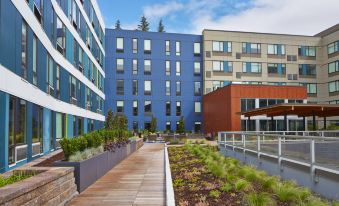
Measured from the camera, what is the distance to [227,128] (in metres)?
48.6

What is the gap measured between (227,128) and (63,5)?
95.8ft

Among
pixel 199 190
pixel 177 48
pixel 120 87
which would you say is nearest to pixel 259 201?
pixel 199 190

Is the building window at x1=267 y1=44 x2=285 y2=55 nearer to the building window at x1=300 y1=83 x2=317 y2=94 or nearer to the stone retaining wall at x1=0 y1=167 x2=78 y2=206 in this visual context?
the building window at x1=300 y1=83 x2=317 y2=94

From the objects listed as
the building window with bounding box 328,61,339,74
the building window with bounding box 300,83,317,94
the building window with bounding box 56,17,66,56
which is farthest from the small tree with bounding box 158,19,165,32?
the building window with bounding box 56,17,66,56

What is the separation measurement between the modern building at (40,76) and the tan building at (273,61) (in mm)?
29823

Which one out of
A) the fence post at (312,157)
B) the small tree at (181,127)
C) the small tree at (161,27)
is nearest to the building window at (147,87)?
the small tree at (181,127)

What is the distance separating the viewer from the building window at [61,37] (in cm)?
2484

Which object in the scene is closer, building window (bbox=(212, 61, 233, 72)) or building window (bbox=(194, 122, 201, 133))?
building window (bbox=(212, 61, 233, 72))

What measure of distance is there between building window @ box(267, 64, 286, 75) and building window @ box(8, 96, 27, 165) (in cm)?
5232

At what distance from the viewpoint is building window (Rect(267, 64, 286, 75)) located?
62.8m

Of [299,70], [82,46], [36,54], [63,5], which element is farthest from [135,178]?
[299,70]

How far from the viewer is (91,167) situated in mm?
11938

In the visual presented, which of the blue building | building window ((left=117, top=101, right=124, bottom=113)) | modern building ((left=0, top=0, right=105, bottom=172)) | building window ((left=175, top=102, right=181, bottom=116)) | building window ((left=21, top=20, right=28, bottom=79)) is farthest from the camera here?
building window ((left=175, top=102, right=181, bottom=116))

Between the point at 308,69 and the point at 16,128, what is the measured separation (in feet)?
192
